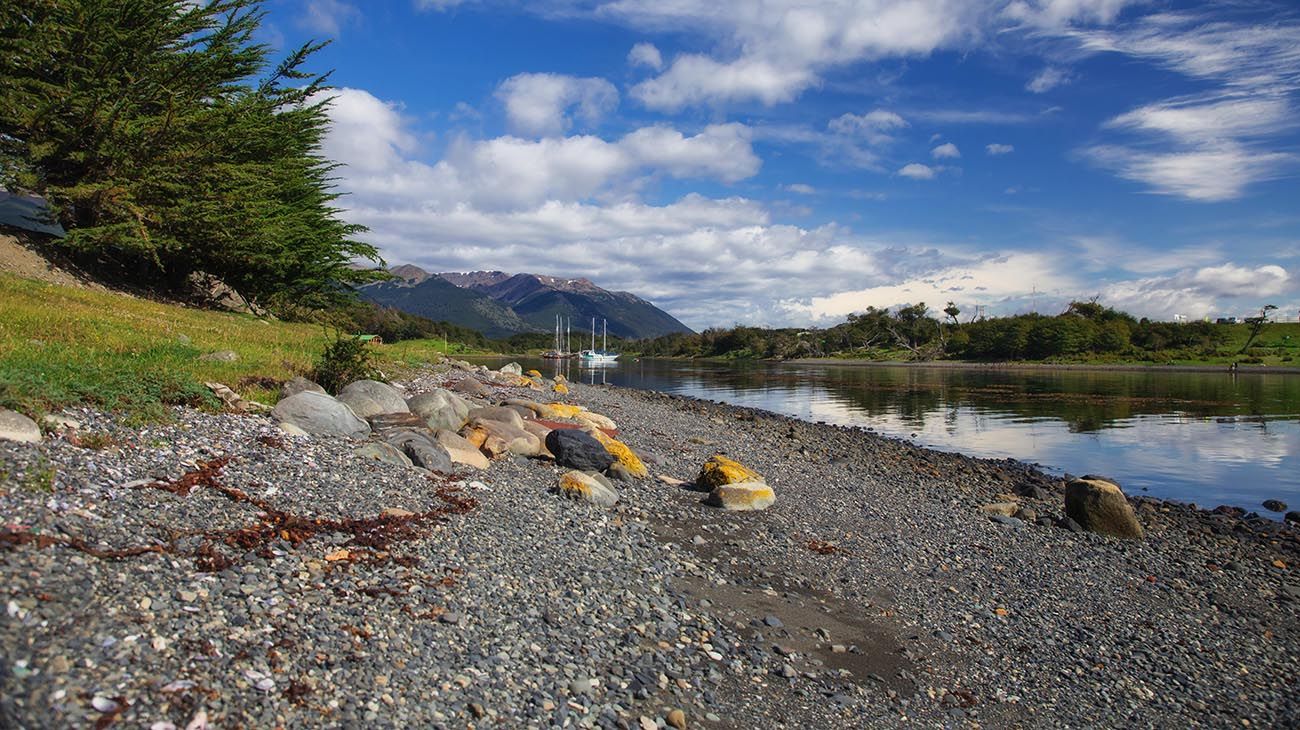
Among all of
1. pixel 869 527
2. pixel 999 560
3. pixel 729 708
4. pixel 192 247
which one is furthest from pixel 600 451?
pixel 192 247

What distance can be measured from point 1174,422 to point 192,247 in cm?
4415

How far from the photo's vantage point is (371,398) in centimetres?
1284

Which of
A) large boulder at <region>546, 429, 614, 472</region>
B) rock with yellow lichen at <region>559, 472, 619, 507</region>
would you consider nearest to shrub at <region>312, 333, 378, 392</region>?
large boulder at <region>546, 429, 614, 472</region>

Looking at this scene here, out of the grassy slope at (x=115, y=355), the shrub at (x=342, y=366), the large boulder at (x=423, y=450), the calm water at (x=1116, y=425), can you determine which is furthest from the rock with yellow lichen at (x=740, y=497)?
the calm water at (x=1116, y=425)

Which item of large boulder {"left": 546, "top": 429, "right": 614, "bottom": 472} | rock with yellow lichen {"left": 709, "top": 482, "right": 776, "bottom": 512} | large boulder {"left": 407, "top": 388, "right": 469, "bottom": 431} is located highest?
large boulder {"left": 407, "top": 388, "right": 469, "bottom": 431}

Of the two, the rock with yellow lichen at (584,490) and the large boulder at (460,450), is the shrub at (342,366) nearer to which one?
the large boulder at (460,450)

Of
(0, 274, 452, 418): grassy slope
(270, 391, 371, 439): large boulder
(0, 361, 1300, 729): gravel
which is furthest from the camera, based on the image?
(270, 391, 371, 439): large boulder

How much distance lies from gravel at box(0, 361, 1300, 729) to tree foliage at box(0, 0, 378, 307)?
62.6ft

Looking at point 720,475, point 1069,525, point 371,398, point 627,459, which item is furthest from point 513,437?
point 1069,525

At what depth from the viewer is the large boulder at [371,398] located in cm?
1262

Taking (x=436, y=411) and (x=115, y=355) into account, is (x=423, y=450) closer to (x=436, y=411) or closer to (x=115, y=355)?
(x=436, y=411)

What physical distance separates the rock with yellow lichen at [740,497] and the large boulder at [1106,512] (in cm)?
634

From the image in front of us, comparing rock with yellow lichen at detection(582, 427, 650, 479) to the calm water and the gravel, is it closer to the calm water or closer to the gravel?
the gravel

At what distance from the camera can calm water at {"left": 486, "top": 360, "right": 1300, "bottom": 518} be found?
22.1m
